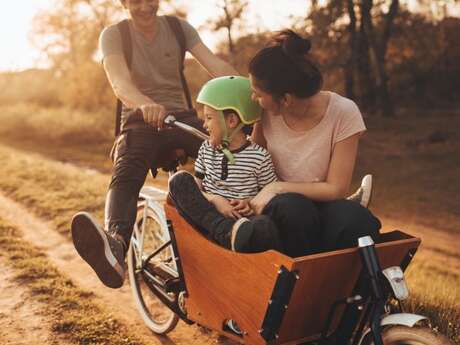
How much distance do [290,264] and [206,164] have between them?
815 mm

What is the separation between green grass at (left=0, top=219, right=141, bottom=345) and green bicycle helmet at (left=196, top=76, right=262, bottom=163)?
5.21 ft

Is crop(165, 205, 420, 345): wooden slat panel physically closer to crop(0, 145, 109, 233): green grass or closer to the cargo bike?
the cargo bike

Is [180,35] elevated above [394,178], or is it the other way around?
[180,35]

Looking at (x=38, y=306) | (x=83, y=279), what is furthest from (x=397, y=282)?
(x=83, y=279)

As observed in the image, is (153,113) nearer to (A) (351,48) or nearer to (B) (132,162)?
(B) (132,162)

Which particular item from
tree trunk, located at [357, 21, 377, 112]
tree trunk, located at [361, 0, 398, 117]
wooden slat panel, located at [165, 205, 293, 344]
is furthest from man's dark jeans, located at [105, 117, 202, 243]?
tree trunk, located at [357, 21, 377, 112]

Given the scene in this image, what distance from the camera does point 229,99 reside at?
2.41 meters

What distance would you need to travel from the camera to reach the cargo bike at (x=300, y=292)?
1.97m

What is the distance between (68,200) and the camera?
7035 mm

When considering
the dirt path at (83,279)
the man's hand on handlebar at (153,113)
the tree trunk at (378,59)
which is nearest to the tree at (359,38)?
the tree trunk at (378,59)

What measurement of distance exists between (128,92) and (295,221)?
1.32 meters

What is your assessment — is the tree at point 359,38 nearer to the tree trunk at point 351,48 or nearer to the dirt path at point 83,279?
the tree trunk at point 351,48

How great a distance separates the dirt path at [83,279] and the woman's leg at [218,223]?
1.28m

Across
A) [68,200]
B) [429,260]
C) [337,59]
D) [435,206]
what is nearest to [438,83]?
[337,59]
